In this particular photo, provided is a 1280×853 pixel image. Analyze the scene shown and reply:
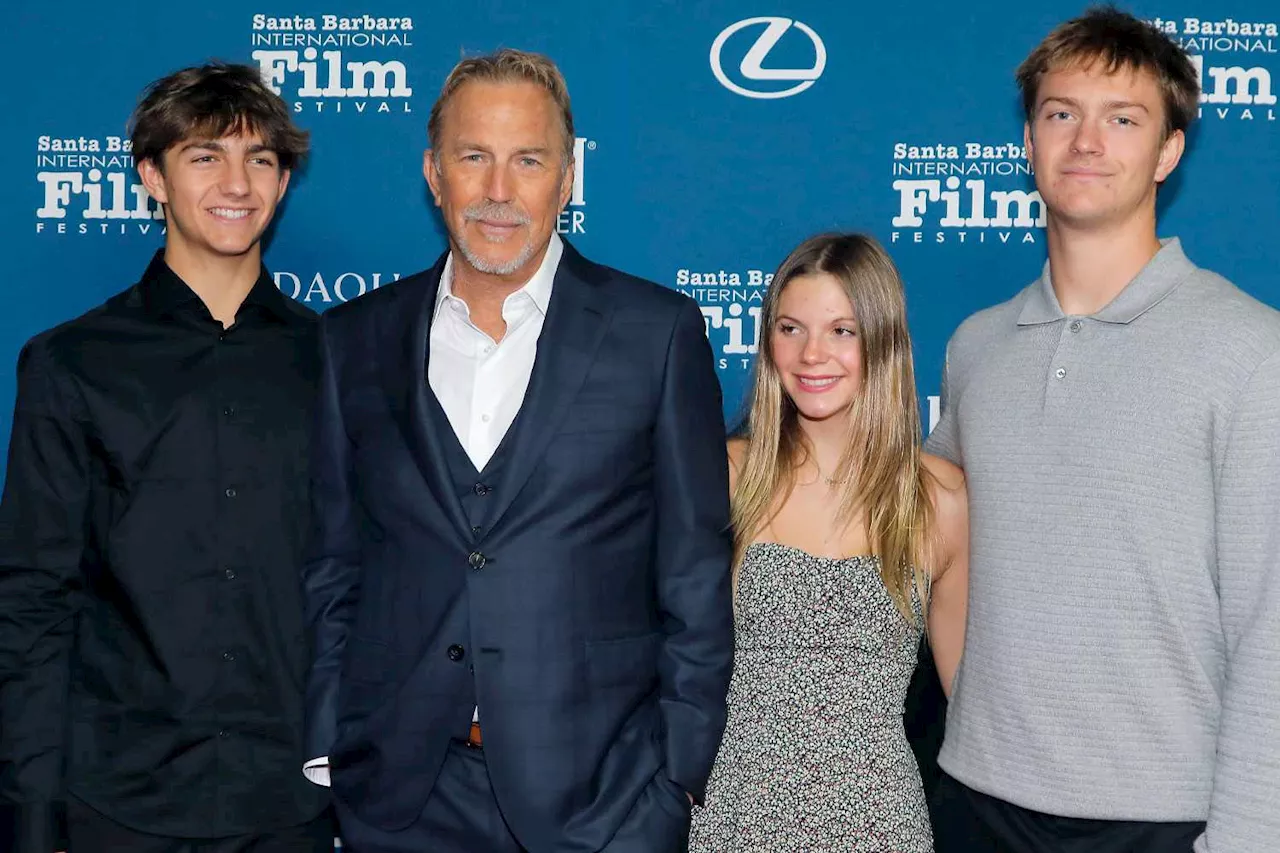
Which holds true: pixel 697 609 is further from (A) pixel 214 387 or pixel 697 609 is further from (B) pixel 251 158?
(B) pixel 251 158

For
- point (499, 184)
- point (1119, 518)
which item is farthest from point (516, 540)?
point (1119, 518)

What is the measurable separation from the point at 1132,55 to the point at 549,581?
52.8 inches

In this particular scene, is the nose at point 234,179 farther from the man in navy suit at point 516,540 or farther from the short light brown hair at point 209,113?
the man in navy suit at point 516,540

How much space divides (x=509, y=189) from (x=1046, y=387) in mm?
961

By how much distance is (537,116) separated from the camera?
235 centimetres

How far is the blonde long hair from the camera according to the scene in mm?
2461

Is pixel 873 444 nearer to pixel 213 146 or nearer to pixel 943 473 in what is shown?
pixel 943 473

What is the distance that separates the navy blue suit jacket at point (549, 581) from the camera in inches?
85.3

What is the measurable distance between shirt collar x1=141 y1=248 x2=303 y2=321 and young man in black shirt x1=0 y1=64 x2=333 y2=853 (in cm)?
6

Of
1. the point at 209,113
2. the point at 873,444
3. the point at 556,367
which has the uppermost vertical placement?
the point at 209,113

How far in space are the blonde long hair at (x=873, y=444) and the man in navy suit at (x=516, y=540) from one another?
22cm

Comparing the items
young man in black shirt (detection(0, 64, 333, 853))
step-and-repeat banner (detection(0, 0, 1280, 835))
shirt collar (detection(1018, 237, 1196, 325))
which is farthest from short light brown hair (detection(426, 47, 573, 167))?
shirt collar (detection(1018, 237, 1196, 325))

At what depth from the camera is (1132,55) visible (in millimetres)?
2387

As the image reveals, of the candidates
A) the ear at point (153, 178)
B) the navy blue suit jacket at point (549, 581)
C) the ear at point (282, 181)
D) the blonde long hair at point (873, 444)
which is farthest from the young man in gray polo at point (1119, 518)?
the ear at point (153, 178)
